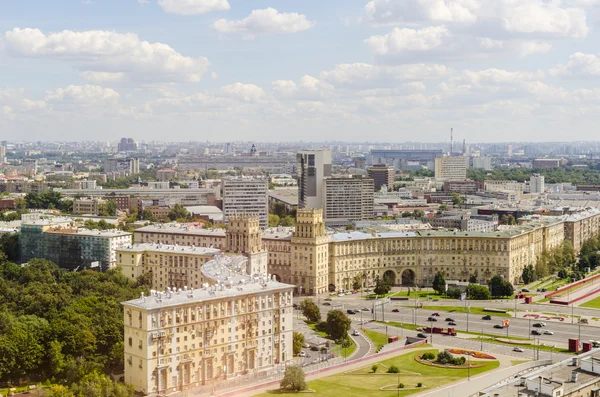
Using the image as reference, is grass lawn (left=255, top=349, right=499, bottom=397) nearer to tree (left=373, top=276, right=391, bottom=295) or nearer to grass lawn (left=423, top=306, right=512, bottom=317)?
grass lawn (left=423, top=306, right=512, bottom=317)

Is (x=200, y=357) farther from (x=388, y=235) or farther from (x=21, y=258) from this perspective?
(x=21, y=258)

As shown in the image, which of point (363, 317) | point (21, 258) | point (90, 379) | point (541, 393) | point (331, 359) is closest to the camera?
point (541, 393)

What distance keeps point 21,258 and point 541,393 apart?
89522mm

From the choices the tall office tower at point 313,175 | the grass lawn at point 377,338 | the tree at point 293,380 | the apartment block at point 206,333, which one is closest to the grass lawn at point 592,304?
the grass lawn at point 377,338

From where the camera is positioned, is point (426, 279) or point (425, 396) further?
point (426, 279)

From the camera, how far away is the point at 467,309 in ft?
295

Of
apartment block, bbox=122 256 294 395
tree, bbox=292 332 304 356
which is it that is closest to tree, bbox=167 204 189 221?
tree, bbox=292 332 304 356

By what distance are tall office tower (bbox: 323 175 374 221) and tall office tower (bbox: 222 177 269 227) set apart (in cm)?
1414

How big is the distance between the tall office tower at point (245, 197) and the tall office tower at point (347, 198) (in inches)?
557

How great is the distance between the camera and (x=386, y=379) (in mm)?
62875

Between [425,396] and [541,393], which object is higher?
[541,393]

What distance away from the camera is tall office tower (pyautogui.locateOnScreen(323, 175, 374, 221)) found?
6758 inches

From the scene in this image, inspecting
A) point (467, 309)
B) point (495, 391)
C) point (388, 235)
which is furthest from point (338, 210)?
point (495, 391)

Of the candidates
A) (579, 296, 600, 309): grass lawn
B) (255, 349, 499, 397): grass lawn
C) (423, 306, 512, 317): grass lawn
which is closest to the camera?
(255, 349, 499, 397): grass lawn
